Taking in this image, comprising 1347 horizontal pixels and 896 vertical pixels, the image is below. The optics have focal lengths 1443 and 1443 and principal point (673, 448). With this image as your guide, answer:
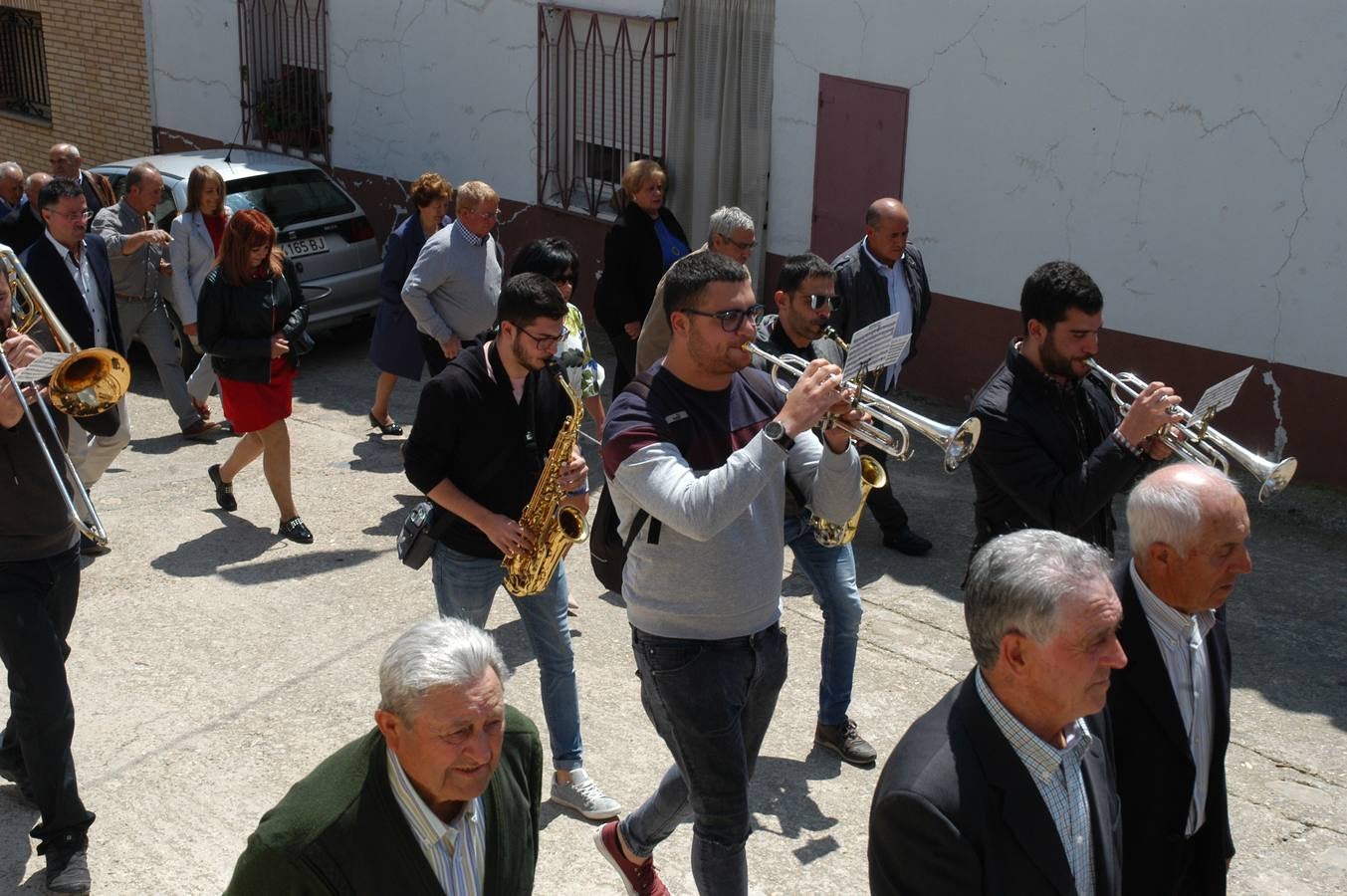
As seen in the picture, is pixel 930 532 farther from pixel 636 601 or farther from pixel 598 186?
pixel 598 186

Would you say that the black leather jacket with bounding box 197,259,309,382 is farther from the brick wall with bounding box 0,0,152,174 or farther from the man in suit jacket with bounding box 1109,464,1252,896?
the brick wall with bounding box 0,0,152,174

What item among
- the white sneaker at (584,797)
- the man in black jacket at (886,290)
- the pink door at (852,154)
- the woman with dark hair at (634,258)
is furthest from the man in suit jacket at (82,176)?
the white sneaker at (584,797)

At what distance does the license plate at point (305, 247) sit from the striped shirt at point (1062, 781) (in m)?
9.19

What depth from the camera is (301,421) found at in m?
10.1

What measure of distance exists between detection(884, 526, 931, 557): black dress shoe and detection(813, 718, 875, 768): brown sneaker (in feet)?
7.19

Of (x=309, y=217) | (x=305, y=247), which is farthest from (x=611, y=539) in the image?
(x=309, y=217)

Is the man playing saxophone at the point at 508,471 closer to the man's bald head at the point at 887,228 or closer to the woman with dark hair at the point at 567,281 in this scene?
the woman with dark hair at the point at 567,281

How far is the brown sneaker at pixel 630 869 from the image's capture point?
4.59 metres

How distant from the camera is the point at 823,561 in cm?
544

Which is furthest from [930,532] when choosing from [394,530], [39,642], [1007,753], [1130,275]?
[1007,753]

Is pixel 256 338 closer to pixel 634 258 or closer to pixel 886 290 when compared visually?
pixel 634 258

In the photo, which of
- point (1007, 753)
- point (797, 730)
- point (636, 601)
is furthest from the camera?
point (797, 730)

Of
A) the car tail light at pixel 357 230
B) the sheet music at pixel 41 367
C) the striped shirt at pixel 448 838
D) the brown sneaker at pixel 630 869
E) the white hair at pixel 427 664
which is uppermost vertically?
the sheet music at pixel 41 367

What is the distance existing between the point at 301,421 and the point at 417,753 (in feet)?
25.0
